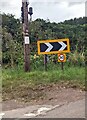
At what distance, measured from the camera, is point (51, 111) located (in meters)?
7.95

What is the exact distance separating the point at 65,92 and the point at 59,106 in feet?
6.01

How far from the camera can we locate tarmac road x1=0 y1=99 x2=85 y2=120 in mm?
7505

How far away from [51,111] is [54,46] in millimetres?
5898

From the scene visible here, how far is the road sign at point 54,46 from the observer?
13.4 meters

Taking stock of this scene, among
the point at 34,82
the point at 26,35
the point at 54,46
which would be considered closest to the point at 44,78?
the point at 34,82

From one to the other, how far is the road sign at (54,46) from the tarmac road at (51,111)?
15.7 ft

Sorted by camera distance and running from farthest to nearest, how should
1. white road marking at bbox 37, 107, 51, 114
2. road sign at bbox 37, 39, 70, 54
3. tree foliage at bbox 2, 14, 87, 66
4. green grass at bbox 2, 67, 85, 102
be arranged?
tree foliage at bbox 2, 14, 87, 66 < road sign at bbox 37, 39, 70, 54 < green grass at bbox 2, 67, 85, 102 < white road marking at bbox 37, 107, 51, 114

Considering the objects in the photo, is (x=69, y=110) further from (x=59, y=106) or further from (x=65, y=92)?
(x=65, y=92)

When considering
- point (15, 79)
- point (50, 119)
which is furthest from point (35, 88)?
point (50, 119)

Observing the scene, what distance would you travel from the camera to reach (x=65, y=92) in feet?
33.6

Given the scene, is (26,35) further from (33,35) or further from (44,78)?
(33,35)

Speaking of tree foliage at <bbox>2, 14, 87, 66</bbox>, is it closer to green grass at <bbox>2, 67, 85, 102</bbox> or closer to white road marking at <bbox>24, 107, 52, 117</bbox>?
green grass at <bbox>2, 67, 85, 102</bbox>

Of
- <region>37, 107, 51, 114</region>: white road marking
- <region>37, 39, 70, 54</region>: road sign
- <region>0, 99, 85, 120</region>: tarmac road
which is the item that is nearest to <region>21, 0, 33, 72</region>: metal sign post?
<region>37, 39, 70, 54</region>: road sign

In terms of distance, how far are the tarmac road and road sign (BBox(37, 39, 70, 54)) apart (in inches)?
188
